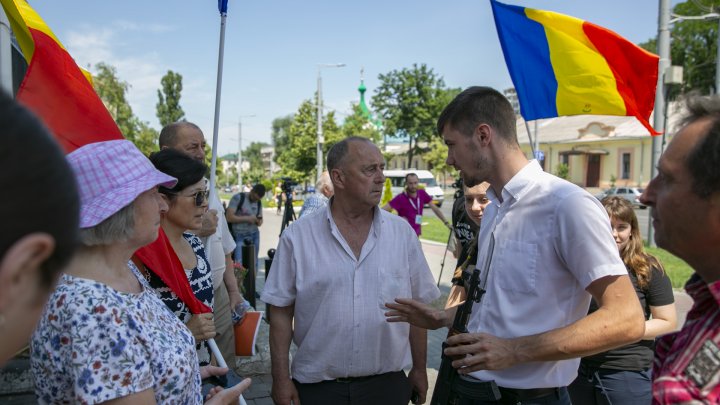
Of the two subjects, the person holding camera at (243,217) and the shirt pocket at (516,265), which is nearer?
the shirt pocket at (516,265)

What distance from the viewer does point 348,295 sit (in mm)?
2744

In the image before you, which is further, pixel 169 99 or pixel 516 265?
pixel 169 99

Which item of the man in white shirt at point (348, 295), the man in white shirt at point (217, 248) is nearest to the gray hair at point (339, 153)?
the man in white shirt at point (348, 295)

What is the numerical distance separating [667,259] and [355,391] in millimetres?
11044

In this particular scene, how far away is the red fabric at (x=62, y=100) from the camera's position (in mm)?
2775

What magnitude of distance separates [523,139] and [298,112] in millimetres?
25970

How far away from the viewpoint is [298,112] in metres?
37.2

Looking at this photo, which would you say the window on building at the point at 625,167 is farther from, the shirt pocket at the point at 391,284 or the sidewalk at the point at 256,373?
the shirt pocket at the point at 391,284

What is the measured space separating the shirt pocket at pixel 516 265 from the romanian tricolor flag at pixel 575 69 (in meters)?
2.59

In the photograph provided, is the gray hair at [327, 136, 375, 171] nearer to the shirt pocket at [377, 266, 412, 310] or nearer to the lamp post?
→ the shirt pocket at [377, 266, 412, 310]

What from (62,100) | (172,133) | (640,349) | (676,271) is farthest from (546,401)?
(676,271)

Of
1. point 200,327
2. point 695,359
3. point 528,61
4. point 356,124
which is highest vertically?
point 356,124

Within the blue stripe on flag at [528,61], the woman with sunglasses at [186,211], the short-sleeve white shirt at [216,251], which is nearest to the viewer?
the woman with sunglasses at [186,211]

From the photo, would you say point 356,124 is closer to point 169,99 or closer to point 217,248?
point 169,99
